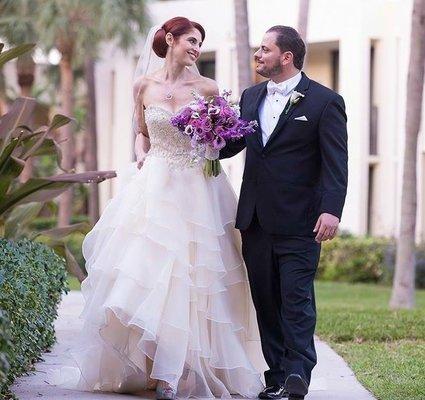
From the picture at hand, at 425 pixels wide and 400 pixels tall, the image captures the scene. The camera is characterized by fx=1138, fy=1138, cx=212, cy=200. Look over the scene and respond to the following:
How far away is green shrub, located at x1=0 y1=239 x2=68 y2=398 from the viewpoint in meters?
5.77

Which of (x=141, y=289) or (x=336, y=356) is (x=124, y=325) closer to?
(x=141, y=289)

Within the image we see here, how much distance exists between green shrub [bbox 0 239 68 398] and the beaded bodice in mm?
1050

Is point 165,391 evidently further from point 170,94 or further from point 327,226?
point 170,94

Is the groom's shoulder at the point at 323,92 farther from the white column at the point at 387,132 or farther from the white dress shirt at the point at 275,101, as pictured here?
the white column at the point at 387,132

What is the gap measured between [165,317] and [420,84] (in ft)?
24.2

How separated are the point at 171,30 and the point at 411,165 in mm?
7058

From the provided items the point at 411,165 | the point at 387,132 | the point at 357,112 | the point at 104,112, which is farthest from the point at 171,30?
the point at 104,112

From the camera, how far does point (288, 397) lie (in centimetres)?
614

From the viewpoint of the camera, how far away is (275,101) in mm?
6395

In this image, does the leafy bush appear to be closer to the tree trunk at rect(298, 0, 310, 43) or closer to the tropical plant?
the tree trunk at rect(298, 0, 310, 43)

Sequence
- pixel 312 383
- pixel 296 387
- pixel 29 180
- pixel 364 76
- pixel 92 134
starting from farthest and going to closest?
pixel 92 134 < pixel 364 76 < pixel 29 180 < pixel 312 383 < pixel 296 387

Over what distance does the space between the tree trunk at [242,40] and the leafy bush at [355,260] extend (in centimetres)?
879

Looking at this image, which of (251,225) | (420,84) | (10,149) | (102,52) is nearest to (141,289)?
(251,225)

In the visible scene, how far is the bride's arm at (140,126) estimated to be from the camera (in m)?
6.74
